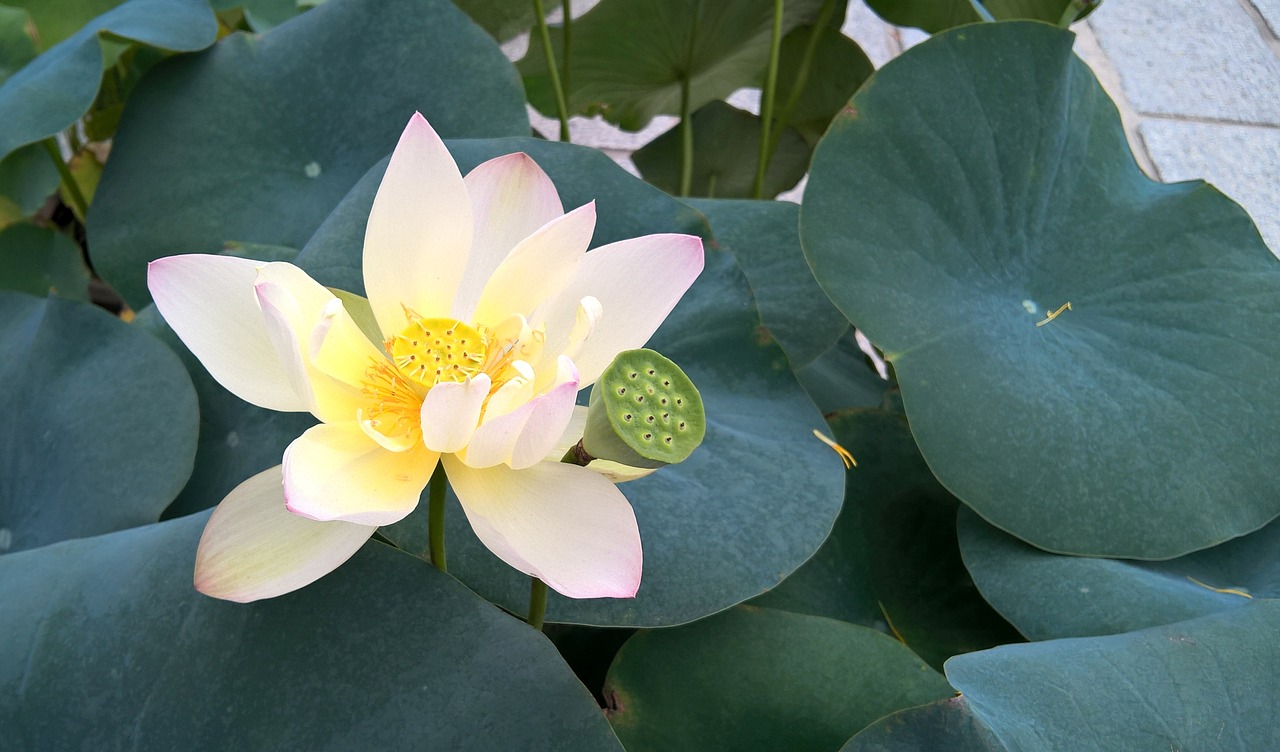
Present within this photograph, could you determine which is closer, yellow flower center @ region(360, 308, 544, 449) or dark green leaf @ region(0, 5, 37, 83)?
yellow flower center @ region(360, 308, 544, 449)

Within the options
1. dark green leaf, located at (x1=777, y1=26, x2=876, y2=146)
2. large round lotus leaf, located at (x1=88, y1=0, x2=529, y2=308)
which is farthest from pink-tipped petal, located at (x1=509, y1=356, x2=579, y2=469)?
dark green leaf, located at (x1=777, y1=26, x2=876, y2=146)

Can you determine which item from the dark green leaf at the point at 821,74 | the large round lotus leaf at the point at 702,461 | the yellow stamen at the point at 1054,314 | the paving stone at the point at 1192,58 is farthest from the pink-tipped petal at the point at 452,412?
the paving stone at the point at 1192,58

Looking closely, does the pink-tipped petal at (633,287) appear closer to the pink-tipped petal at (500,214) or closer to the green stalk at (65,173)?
the pink-tipped petal at (500,214)

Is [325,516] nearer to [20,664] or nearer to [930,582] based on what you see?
[20,664]

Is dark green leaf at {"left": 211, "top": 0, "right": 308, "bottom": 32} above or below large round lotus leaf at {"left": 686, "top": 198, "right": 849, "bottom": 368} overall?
above

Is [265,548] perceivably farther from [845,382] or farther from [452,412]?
[845,382]

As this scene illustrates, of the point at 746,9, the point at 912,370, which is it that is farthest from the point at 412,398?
the point at 746,9

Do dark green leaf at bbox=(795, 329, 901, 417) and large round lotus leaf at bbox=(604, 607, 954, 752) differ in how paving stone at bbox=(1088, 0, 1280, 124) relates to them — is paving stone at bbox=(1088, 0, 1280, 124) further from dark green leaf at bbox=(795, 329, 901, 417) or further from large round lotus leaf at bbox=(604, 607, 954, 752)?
large round lotus leaf at bbox=(604, 607, 954, 752)
